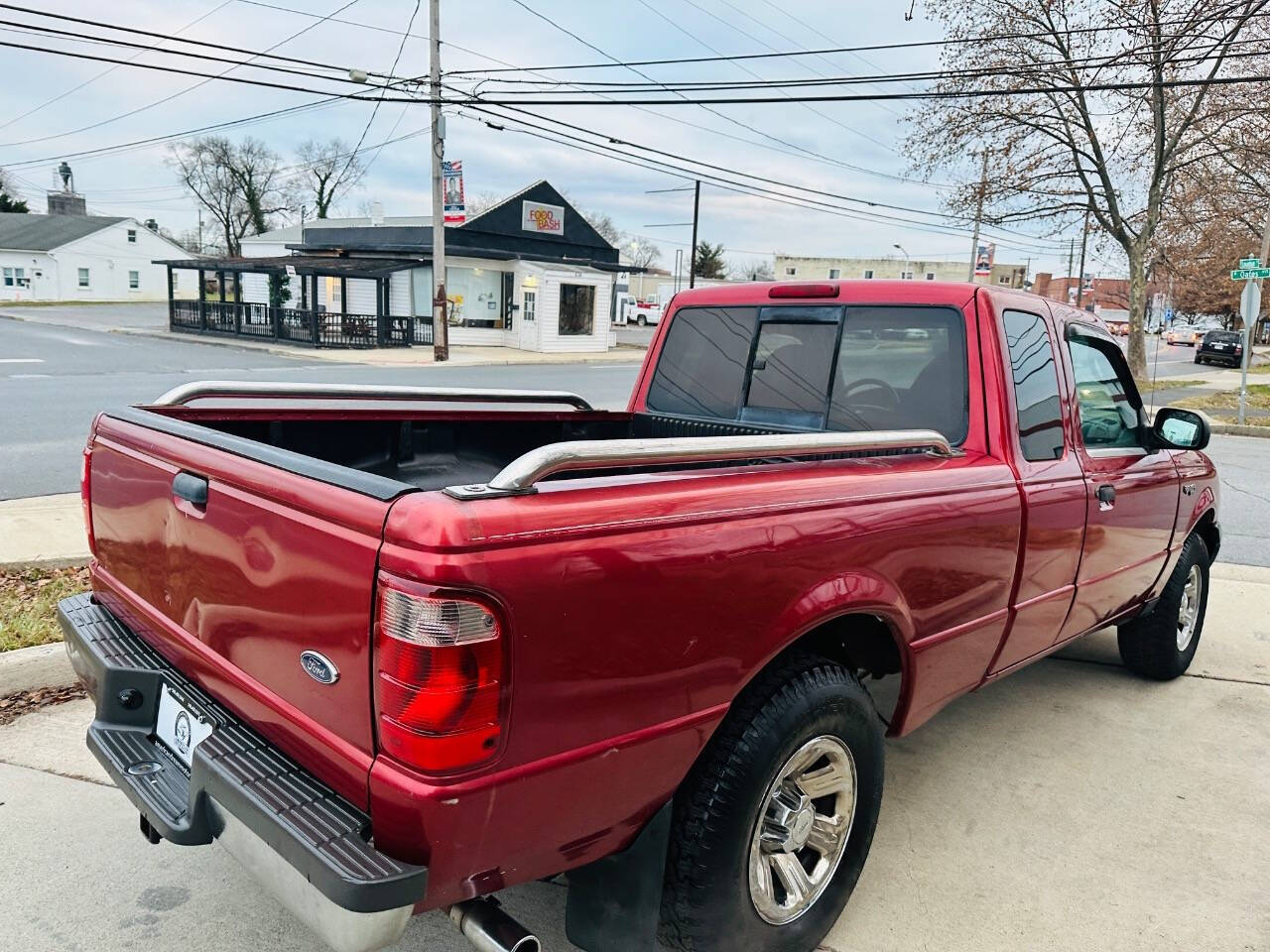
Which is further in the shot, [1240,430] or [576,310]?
[576,310]

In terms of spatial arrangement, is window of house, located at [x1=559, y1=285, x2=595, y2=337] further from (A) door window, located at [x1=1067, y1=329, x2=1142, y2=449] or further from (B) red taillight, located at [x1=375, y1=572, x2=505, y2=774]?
(B) red taillight, located at [x1=375, y1=572, x2=505, y2=774]

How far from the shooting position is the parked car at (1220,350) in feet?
144

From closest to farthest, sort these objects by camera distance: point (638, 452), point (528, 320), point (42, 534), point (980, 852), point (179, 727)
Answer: point (638, 452) → point (179, 727) → point (980, 852) → point (42, 534) → point (528, 320)

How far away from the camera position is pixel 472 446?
152 inches

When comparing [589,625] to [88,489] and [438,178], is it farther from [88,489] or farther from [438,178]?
[438,178]

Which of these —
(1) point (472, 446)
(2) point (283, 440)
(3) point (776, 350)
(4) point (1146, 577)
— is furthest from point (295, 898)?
(4) point (1146, 577)

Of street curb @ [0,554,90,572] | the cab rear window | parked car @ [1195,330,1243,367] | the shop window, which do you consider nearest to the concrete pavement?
the cab rear window

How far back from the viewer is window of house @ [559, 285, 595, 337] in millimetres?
33969

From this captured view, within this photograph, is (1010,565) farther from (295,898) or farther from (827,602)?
(295,898)

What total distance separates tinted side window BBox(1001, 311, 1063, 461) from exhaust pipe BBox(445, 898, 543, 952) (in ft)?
7.59

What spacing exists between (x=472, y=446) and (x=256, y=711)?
1.93 metres

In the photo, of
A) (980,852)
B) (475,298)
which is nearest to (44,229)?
(475,298)

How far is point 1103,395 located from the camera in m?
3.92

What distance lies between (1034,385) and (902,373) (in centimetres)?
48
